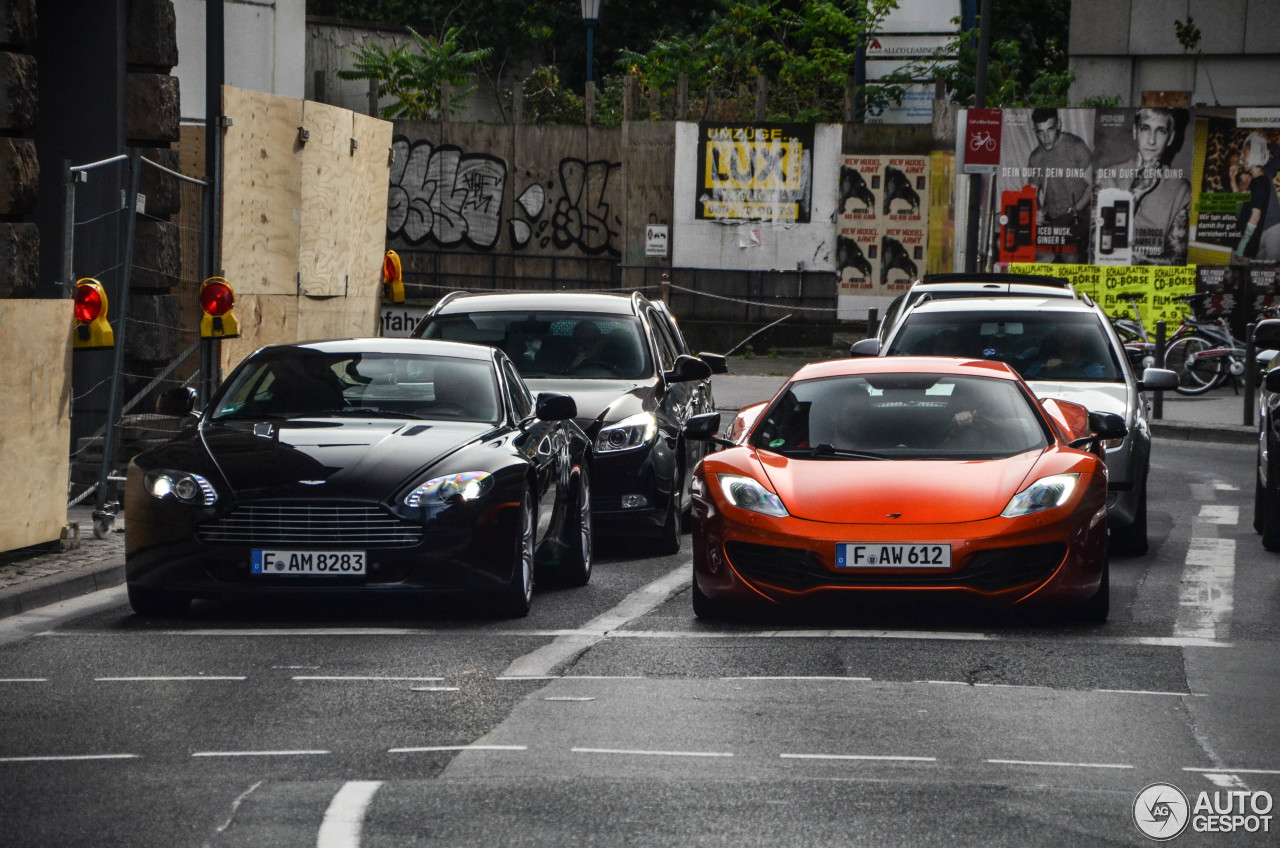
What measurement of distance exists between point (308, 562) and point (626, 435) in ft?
11.7

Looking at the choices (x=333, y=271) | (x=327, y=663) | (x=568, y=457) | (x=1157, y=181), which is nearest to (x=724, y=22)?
(x=1157, y=181)

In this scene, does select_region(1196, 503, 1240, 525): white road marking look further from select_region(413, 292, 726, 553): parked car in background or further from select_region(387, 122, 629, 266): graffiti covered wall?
select_region(387, 122, 629, 266): graffiti covered wall

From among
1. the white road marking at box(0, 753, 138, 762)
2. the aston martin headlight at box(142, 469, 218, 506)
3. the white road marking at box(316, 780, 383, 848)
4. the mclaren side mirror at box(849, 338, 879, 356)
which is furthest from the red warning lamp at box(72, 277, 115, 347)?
the white road marking at box(316, 780, 383, 848)

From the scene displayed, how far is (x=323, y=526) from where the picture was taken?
9.10 meters

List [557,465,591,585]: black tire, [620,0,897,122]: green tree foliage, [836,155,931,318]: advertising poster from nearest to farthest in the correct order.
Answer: [557,465,591,585]: black tire, [836,155,931,318]: advertising poster, [620,0,897,122]: green tree foliage

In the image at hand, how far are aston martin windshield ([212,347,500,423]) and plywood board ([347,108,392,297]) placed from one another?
865 cm

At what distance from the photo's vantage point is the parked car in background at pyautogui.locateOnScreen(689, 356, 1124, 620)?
29.3 feet

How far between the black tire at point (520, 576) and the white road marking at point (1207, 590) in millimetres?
2973

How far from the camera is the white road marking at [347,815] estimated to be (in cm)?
533

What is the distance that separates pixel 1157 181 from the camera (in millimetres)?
29781

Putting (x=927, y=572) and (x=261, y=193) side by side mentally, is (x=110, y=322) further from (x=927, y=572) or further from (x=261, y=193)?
(x=927, y=572)

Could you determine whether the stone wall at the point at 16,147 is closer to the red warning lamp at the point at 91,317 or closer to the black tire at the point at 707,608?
the red warning lamp at the point at 91,317

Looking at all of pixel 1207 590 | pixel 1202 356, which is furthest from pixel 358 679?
pixel 1202 356

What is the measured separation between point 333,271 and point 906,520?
1072 cm
